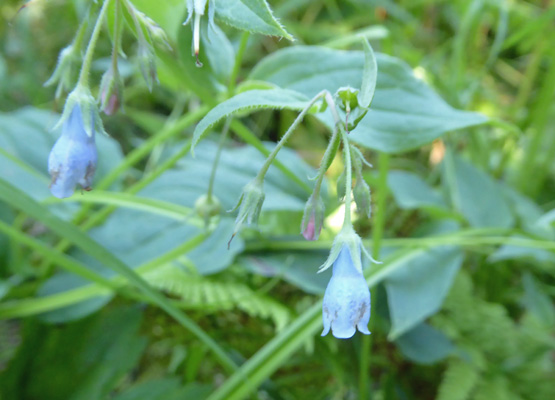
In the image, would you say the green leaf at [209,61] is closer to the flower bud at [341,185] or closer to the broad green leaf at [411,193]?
the flower bud at [341,185]

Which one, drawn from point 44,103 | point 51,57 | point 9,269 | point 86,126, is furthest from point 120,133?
point 86,126

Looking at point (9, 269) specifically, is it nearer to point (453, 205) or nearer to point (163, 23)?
point (163, 23)

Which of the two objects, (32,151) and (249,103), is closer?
(249,103)

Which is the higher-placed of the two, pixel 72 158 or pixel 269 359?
pixel 72 158

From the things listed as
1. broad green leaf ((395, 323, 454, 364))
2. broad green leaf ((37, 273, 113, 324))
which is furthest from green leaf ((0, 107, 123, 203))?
broad green leaf ((395, 323, 454, 364))

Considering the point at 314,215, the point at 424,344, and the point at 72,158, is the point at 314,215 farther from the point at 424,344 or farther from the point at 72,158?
the point at 424,344

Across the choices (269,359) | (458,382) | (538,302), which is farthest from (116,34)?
(538,302)
